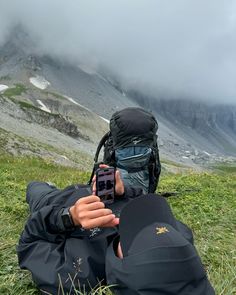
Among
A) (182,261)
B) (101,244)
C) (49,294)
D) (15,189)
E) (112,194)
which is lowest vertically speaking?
(15,189)

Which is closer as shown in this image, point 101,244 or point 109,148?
point 101,244

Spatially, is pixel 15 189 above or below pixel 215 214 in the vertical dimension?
below

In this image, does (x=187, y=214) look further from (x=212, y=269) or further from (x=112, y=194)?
(x=112, y=194)

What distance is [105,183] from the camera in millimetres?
5172

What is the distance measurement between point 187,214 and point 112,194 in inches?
224

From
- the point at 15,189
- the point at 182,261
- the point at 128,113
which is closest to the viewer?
the point at 182,261

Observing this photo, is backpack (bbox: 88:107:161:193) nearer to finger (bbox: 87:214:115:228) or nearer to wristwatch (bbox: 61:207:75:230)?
wristwatch (bbox: 61:207:75:230)

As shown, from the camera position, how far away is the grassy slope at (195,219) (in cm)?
557

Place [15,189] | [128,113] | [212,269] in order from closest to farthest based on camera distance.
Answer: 1. [212,269]
2. [128,113]
3. [15,189]

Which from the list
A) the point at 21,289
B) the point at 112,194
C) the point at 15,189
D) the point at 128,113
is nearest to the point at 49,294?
the point at 21,289

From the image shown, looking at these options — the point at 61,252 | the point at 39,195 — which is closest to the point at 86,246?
the point at 61,252

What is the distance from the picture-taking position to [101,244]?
5.19m

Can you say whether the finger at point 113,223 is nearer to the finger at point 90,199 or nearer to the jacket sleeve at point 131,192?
the finger at point 90,199

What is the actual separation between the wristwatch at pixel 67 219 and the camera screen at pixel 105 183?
1.38ft
